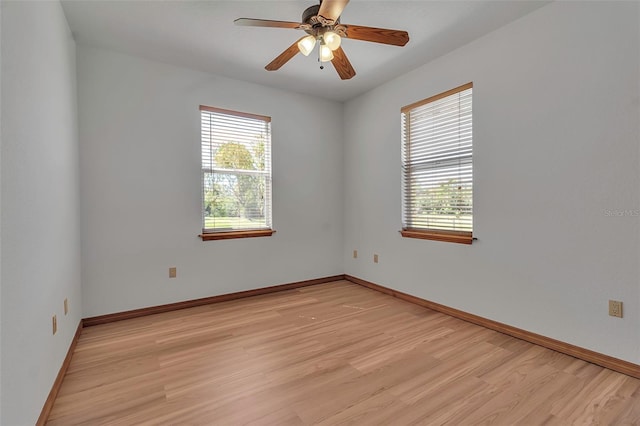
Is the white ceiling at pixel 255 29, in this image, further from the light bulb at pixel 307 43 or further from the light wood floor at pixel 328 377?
the light wood floor at pixel 328 377

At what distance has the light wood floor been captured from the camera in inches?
64.7

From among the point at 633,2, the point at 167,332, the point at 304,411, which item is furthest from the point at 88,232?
the point at 633,2

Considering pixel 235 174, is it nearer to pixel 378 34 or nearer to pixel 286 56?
pixel 286 56

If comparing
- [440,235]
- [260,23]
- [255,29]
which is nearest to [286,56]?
[260,23]

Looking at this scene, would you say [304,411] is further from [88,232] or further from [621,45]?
[621,45]

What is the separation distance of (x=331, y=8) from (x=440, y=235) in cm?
233

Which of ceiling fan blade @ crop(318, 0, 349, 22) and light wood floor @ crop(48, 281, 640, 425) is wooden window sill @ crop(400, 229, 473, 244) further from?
ceiling fan blade @ crop(318, 0, 349, 22)

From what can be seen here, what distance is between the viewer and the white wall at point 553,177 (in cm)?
204

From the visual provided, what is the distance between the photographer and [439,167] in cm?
329

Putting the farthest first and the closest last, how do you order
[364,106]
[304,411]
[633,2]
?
[364,106]
[633,2]
[304,411]

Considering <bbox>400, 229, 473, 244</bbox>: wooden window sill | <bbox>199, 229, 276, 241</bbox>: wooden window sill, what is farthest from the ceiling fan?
<bbox>199, 229, 276, 241</bbox>: wooden window sill

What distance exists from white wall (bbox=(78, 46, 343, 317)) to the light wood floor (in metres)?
0.53

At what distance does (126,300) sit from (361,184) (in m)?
3.07

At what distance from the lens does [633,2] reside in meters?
1.98
